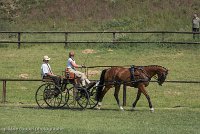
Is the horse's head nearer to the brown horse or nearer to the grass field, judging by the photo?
the brown horse

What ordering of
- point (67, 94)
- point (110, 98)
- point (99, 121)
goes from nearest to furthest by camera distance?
point (99, 121), point (67, 94), point (110, 98)

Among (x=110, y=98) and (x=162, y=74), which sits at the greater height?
(x=162, y=74)

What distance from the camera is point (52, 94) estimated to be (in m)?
19.6

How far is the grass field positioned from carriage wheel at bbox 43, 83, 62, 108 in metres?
0.52

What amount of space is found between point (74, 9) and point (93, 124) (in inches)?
1046

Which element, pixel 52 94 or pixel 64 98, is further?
pixel 64 98

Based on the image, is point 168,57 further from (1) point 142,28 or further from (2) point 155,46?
(1) point 142,28

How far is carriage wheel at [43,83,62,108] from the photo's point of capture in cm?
1955

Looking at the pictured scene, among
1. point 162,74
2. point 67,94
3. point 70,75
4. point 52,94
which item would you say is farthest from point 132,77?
point 52,94

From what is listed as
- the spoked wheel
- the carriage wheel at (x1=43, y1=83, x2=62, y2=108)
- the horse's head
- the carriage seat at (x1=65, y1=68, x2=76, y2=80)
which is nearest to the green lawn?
the carriage wheel at (x1=43, y1=83, x2=62, y2=108)

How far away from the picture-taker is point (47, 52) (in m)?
30.5

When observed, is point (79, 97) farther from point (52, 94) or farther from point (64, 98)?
point (64, 98)

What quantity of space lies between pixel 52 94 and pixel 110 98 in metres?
3.21

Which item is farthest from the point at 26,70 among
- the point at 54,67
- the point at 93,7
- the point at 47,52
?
the point at 93,7
